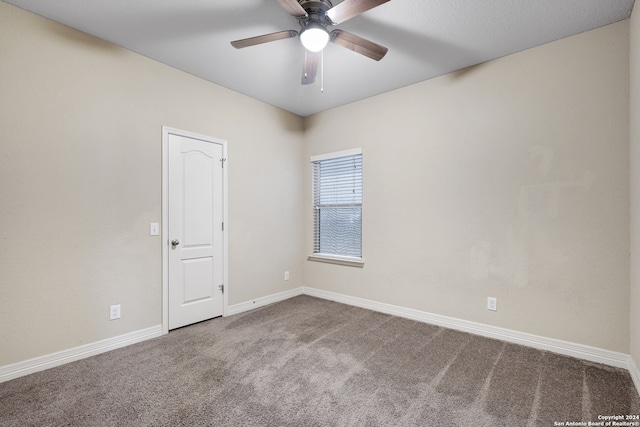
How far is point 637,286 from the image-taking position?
2.06 m

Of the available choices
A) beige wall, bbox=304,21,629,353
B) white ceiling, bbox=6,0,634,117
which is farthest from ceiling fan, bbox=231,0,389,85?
beige wall, bbox=304,21,629,353

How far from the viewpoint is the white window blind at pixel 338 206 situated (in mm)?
3998

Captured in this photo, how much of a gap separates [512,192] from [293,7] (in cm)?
248

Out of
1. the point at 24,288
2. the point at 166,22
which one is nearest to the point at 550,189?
the point at 166,22

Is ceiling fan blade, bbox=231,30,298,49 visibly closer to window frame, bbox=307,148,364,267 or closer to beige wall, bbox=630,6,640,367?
window frame, bbox=307,148,364,267

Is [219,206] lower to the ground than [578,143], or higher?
lower

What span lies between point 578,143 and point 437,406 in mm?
2413

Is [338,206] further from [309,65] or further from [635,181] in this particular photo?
[635,181]

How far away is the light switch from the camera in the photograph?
291 cm

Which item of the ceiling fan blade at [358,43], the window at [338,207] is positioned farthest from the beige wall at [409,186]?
the ceiling fan blade at [358,43]

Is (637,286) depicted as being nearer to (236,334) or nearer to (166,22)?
(236,334)

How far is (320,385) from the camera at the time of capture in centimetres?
207

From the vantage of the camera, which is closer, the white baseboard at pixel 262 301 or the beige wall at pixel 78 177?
the beige wall at pixel 78 177

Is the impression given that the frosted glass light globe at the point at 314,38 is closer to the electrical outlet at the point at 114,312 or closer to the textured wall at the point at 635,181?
the textured wall at the point at 635,181
